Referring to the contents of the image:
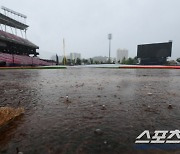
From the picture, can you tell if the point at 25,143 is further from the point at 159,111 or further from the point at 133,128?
the point at 159,111

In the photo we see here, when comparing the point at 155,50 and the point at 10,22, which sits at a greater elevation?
the point at 10,22

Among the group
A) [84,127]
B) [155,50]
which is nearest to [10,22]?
[155,50]

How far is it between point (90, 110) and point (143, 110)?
1764mm

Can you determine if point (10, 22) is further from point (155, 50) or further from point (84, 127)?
point (84, 127)

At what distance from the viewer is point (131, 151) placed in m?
3.00

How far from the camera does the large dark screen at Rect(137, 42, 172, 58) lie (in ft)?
238

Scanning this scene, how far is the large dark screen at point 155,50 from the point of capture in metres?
72.6

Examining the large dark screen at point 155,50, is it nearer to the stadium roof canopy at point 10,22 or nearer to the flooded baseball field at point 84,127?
the stadium roof canopy at point 10,22

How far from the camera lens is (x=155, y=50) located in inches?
2970

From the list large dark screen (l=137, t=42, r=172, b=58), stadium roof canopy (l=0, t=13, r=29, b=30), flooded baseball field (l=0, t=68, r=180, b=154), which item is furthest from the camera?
large dark screen (l=137, t=42, r=172, b=58)

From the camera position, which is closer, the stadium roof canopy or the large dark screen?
the stadium roof canopy

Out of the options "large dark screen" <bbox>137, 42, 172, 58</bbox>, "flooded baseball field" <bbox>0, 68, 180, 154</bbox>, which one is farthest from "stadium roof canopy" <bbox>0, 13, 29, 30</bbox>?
"flooded baseball field" <bbox>0, 68, 180, 154</bbox>

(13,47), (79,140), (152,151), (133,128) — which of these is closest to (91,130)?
(79,140)

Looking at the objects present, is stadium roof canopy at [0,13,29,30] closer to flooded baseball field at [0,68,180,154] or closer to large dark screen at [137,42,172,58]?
large dark screen at [137,42,172,58]
